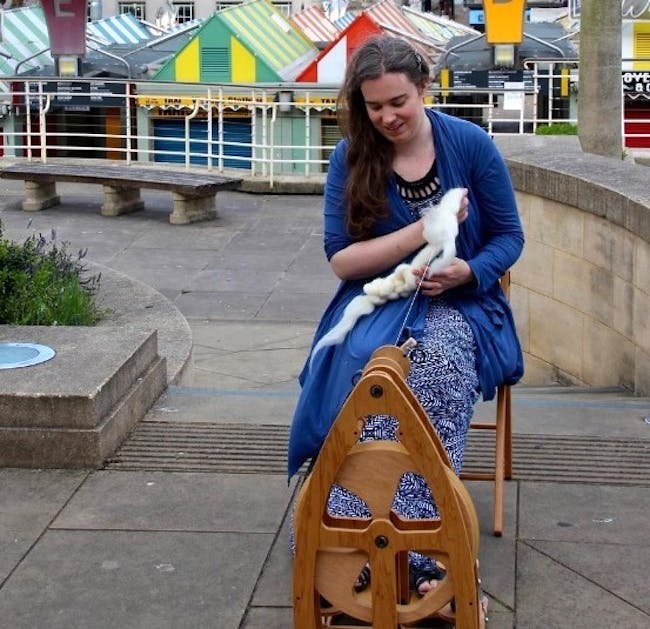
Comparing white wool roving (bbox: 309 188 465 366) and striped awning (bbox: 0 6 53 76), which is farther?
striped awning (bbox: 0 6 53 76)

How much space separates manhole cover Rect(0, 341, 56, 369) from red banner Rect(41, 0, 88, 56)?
59.6 feet

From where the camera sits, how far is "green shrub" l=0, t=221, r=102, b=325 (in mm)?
6902

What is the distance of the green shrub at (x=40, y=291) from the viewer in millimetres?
6902

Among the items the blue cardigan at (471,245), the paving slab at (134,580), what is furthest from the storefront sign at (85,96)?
the blue cardigan at (471,245)

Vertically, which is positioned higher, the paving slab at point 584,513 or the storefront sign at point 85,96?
the storefront sign at point 85,96

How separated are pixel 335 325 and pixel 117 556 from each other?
1034mm

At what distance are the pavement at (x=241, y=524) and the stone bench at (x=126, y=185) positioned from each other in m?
7.76

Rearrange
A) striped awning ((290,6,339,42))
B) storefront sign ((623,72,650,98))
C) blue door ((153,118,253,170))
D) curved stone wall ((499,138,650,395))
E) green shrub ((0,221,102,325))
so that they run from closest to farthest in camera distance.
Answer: green shrub ((0,221,102,325)) < curved stone wall ((499,138,650,395)) < storefront sign ((623,72,650,98)) < blue door ((153,118,253,170)) < striped awning ((290,6,339,42))

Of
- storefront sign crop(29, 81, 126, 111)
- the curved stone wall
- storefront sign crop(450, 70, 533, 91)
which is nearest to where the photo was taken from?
the curved stone wall

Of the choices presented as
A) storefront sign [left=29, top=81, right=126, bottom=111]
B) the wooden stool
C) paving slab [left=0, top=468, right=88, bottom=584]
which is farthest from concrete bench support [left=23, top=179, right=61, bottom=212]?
the wooden stool

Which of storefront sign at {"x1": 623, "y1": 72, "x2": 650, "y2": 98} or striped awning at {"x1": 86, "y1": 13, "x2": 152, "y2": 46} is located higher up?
striped awning at {"x1": 86, "y1": 13, "x2": 152, "y2": 46}

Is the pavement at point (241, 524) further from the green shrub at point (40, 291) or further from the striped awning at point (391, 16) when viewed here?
the striped awning at point (391, 16)

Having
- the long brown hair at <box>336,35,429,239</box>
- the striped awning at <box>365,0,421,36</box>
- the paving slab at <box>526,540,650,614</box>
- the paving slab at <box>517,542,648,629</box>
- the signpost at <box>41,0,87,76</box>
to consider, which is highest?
the striped awning at <box>365,0,421,36</box>

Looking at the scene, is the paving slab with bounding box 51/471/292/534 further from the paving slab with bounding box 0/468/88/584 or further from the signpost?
the signpost
